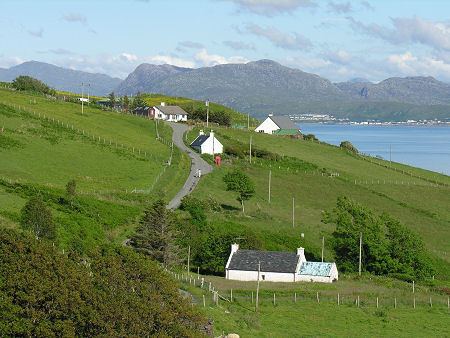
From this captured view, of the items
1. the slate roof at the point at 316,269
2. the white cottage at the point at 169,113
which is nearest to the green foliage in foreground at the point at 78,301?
the slate roof at the point at 316,269

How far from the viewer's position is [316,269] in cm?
5538

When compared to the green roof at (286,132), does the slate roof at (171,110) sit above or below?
above

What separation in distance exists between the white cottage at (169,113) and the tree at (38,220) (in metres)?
99.2

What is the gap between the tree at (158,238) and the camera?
5359 centimetres

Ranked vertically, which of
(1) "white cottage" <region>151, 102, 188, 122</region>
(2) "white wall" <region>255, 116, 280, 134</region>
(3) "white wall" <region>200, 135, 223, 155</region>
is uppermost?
(1) "white cottage" <region>151, 102, 188, 122</region>

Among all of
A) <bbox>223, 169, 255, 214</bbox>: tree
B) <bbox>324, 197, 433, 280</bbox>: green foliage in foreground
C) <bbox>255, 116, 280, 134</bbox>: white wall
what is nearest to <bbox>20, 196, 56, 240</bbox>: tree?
<bbox>324, 197, 433, 280</bbox>: green foliage in foreground

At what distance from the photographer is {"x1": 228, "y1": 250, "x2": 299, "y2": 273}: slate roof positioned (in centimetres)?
5509

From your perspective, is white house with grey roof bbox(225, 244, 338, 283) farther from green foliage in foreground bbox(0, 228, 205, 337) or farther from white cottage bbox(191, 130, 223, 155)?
white cottage bbox(191, 130, 223, 155)

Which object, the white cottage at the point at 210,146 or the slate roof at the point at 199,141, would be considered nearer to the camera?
the white cottage at the point at 210,146

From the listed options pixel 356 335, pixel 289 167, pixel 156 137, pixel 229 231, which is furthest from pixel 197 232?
pixel 156 137

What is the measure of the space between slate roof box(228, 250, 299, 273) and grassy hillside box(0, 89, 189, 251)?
9724 millimetres

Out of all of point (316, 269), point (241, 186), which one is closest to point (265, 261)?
point (316, 269)

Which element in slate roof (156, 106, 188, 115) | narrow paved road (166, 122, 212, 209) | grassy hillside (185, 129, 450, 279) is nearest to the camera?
grassy hillside (185, 129, 450, 279)

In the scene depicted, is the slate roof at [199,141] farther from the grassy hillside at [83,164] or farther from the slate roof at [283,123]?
the slate roof at [283,123]
